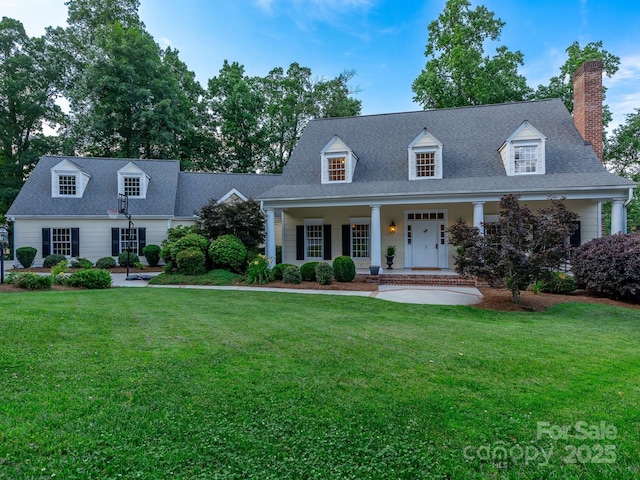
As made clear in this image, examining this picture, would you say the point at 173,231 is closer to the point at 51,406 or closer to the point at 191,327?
the point at 191,327

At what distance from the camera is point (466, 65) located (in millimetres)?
23281

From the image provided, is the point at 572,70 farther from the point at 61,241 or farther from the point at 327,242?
the point at 61,241

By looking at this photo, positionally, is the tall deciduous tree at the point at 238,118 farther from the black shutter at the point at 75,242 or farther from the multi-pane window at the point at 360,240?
the multi-pane window at the point at 360,240

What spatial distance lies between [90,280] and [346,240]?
9869 mm

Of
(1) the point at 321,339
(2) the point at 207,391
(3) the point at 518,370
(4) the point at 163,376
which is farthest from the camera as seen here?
(1) the point at 321,339

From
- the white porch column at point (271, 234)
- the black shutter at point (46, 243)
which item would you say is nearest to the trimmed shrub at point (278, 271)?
the white porch column at point (271, 234)

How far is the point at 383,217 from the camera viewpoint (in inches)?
598

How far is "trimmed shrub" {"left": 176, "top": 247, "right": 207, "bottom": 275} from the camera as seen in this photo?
524 inches

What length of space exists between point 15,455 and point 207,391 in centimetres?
137

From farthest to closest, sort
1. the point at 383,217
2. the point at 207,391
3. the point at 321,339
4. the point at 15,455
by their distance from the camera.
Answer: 1. the point at 383,217
2. the point at 321,339
3. the point at 207,391
4. the point at 15,455

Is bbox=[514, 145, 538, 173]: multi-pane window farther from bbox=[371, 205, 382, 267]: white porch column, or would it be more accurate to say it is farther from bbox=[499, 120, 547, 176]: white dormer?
bbox=[371, 205, 382, 267]: white porch column

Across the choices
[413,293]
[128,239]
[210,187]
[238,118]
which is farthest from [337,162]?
[238,118]

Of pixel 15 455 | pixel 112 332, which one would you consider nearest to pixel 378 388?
pixel 15 455

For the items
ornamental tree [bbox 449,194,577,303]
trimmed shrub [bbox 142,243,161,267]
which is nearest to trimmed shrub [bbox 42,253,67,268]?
trimmed shrub [bbox 142,243,161,267]
